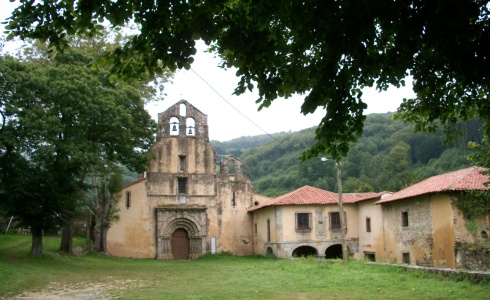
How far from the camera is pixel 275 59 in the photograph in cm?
756

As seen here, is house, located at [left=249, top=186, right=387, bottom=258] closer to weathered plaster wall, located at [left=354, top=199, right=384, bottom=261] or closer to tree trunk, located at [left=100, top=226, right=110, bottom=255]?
weathered plaster wall, located at [left=354, top=199, right=384, bottom=261]

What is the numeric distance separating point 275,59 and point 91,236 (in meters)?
30.9

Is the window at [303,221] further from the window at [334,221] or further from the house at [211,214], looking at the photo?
the window at [334,221]

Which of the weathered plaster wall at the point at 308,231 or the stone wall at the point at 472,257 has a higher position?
the weathered plaster wall at the point at 308,231

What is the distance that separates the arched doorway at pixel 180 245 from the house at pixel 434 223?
1446cm

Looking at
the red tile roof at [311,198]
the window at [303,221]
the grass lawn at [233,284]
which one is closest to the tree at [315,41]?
the grass lawn at [233,284]

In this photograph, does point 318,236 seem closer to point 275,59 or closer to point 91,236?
point 91,236

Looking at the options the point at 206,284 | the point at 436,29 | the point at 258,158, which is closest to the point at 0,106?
the point at 206,284

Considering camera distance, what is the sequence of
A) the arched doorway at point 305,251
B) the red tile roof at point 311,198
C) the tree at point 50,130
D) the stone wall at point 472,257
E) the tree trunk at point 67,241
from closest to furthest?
1. the stone wall at point 472,257
2. the tree at point 50,130
3. the tree trunk at point 67,241
4. the red tile roof at point 311,198
5. the arched doorway at point 305,251

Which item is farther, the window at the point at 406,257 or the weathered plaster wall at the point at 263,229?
the weathered plaster wall at the point at 263,229

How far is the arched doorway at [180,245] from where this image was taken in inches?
1363

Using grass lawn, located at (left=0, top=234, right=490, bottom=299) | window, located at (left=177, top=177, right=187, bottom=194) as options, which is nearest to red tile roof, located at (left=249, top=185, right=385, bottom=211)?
window, located at (left=177, top=177, right=187, bottom=194)

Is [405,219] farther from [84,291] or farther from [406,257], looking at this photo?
[84,291]

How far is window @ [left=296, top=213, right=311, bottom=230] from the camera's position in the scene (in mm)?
33000
